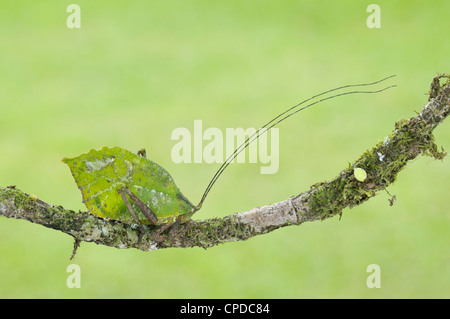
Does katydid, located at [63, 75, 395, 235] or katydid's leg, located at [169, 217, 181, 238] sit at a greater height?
katydid, located at [63, 75, 395, 235]

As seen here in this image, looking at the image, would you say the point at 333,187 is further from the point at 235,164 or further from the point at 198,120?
the point at 198,120

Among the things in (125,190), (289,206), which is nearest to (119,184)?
(125,190)

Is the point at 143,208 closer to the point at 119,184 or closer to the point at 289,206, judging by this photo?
the point at 119,184

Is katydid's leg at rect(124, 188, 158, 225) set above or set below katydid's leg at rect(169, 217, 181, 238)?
above

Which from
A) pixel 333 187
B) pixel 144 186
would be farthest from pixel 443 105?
pixel 144 186

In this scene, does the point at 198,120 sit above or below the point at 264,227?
above

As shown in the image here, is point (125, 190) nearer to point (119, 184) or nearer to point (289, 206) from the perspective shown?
point (119, 184)
